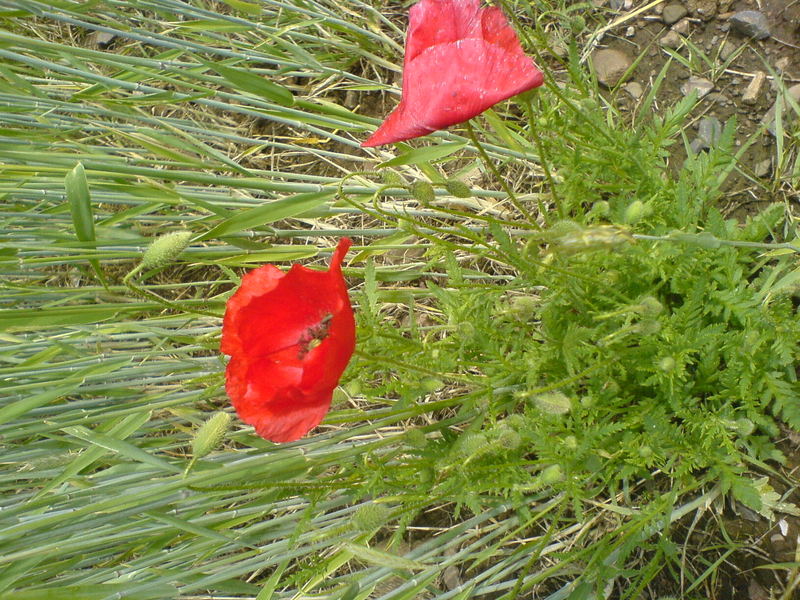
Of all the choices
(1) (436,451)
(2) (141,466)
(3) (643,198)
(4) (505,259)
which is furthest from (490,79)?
(2) (141,466)

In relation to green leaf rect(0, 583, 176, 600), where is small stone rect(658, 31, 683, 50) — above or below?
above

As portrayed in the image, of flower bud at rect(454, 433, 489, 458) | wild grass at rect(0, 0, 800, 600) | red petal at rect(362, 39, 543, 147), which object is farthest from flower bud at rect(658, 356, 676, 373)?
red petal at rect(362, 39, 543, 147)

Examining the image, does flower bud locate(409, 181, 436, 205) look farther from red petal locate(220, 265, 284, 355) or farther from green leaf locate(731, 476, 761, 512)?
green leaf locate(731, 476, 761, 512)

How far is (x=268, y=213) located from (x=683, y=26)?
1511 mm

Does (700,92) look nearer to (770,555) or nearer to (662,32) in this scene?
(662,32)

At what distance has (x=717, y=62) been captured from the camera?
1.99m

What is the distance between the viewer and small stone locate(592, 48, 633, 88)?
2152 millimetres

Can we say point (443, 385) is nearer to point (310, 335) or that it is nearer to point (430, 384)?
point (430, 384)

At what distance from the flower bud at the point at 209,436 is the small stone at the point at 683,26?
184 centimetres

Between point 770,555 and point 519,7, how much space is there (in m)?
1.91

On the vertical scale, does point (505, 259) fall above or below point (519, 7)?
below

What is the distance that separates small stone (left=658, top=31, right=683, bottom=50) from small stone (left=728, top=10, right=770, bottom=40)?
0.16 metres

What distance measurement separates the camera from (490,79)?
→ 1.11m

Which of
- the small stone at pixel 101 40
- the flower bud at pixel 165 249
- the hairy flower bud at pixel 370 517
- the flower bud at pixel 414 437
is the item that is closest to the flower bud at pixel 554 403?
the flower bud at pixel 414 437
